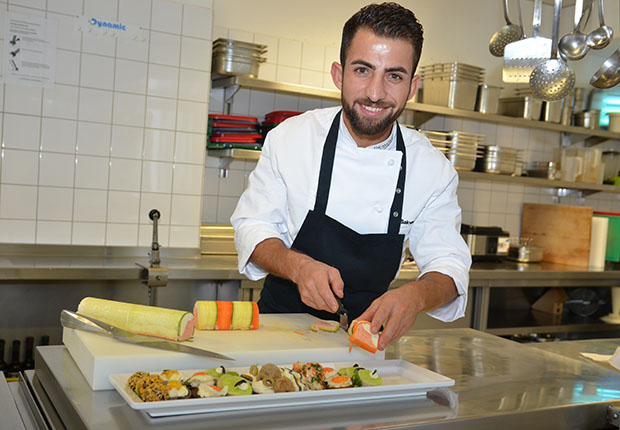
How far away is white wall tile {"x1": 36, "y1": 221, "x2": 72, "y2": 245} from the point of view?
10.8ft

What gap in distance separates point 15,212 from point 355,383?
2474 millimetres

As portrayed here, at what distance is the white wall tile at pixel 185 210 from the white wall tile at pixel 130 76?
586mm

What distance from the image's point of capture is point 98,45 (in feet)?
10.9

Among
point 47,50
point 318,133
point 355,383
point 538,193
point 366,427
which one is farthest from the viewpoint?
point 538,193

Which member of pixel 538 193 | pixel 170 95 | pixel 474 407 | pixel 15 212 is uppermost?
pixel 170 95

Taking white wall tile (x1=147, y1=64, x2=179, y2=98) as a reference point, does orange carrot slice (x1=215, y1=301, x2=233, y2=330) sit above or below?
below

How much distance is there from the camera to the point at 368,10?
188 cm

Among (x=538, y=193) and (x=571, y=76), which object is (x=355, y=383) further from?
(x=538, y=193)

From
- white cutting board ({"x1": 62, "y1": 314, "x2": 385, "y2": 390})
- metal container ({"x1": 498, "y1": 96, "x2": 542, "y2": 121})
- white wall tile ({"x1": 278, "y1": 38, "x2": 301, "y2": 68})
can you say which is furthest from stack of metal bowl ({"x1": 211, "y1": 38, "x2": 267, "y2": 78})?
white cutting board ({"x1": 62, "y1": 314, "x2": 385, "y2": 390})

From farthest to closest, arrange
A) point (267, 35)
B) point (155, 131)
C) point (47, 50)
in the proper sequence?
point (267, 35)
point (155, 131)
point (47, 50)

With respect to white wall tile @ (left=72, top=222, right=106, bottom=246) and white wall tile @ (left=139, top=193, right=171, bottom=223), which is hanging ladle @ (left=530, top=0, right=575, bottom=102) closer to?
white wall tile @ (left=139, top=193, right=171, bottom=223)

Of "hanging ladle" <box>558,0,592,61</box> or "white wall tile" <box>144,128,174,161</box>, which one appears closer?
"hanging ladle" <box>558,0,592,61</box>

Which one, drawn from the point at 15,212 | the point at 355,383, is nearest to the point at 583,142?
the point at 15,212

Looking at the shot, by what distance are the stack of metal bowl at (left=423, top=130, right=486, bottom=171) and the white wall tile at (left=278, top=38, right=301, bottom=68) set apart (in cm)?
93
